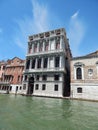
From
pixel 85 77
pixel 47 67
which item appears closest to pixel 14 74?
pixel 47 67

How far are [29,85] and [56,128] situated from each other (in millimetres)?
24522

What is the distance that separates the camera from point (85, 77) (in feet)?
73.8

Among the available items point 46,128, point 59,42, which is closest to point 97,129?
point 46,128

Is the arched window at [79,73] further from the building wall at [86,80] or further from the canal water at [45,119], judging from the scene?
the canal water at [45,119]

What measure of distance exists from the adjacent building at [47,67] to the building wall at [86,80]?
3.03 metres

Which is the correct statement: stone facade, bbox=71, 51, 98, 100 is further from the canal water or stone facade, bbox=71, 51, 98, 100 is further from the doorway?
the canal water

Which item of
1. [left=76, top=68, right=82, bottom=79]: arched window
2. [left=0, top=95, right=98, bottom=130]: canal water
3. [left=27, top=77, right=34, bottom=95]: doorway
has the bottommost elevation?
[left=0, top=95, right=98, bottom=130]: canal water

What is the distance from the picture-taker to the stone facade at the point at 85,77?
2133 cm

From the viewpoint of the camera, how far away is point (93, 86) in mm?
21281

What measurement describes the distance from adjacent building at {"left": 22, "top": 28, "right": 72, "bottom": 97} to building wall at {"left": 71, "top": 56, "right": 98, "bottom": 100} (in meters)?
3.03

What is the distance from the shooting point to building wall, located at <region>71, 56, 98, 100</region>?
21.2m

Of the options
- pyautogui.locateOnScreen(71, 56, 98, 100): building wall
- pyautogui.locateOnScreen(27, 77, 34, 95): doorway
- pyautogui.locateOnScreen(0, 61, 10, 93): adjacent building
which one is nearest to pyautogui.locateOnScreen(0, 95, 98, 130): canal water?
pyautogui.locateOnScreen(71, 56, 98, 100): building wall

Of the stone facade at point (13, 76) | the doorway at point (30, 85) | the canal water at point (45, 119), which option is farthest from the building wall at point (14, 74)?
the canal water at point (45, 119)

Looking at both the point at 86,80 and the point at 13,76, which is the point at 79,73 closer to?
the point at 86,80
